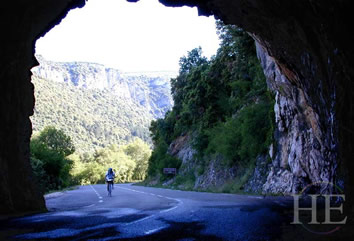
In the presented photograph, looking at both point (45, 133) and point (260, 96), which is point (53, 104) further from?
point (260, 96)

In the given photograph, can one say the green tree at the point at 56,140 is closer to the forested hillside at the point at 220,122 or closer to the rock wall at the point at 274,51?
the forested hillside at the point at 220,122

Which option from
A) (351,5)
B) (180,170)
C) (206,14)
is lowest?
(180,170)

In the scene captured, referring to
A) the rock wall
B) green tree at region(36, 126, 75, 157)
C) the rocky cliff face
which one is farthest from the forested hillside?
green tree at region(36, 126, 75, 157)

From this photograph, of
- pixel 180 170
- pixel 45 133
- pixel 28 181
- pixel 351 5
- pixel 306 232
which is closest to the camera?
pixel 306 232

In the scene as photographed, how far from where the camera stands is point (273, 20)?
11148mm

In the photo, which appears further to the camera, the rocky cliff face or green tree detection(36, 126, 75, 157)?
green tree detection(36, 126, 75, 157)

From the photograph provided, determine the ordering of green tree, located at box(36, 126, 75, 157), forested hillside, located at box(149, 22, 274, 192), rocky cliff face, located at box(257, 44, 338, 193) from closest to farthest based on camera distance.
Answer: rocky cliff face, located at box(257, 44, 338, 193), forested hillside, located at box(149, 22, 274, 192), green tree, located at box(36, 126, 75, 157)

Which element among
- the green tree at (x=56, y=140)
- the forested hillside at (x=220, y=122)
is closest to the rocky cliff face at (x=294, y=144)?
the forested hillside at (x=220, y=122)

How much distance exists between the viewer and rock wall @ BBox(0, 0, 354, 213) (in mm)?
8156

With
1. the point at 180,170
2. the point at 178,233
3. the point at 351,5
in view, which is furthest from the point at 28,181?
the point at 180,170

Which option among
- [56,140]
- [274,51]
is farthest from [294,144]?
[56,140]

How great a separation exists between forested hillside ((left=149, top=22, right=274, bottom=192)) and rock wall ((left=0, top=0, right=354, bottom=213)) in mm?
11621

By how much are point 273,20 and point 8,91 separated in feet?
25.9

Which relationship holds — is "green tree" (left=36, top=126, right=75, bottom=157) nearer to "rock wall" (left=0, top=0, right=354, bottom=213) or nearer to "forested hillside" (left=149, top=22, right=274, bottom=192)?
"forested hillside" (left=149, top=22, right=274, bottom=192)
